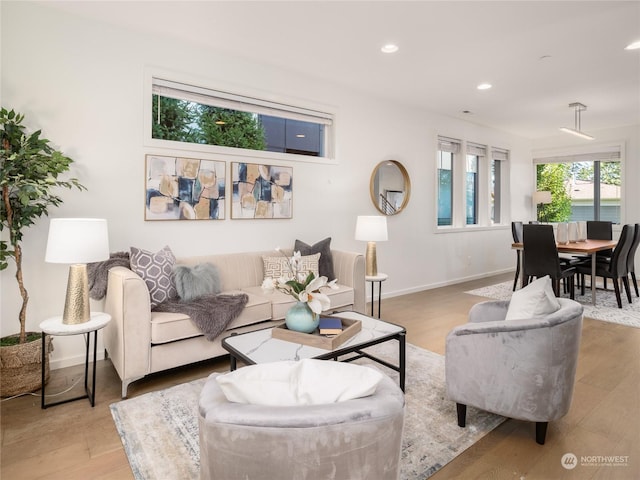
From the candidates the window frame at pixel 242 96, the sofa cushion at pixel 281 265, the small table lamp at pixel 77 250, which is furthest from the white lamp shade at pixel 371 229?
the small table lamp at pixel 77 250

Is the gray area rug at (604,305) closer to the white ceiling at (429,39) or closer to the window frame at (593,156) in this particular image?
the window frame at (593,156)

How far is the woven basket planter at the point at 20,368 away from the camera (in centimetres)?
235

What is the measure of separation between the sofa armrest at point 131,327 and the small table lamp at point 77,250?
190 mm

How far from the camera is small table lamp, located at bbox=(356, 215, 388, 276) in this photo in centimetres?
405

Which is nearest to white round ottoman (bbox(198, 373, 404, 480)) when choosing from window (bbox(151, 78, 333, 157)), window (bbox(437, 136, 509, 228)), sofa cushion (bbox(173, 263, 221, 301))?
sofa cushion (bbox(173, 263, 221, 301))

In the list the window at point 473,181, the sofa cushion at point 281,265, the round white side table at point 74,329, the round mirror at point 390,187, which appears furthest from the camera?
the window at point 473,181

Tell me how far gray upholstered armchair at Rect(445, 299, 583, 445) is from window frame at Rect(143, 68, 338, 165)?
271 centimetres

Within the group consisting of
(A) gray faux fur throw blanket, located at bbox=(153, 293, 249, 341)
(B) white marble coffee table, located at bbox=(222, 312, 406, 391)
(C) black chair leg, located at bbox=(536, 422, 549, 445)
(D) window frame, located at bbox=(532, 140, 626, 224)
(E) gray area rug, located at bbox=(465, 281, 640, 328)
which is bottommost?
(C) black chair leg, located at bbox=(536, 422, 549, 445)

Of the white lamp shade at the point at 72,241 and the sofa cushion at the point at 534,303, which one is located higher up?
the white lamp shade at the point at 72,241

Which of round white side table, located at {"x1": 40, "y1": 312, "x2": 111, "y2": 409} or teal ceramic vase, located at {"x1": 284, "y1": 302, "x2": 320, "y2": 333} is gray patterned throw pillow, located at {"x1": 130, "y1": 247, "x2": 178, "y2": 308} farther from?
teal ceramic vase, located at {"x1": 284, "y1": 302, "x2": 320, "y2": 333}

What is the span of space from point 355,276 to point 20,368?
263cm

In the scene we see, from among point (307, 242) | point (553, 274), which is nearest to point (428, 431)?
point (307, 242)

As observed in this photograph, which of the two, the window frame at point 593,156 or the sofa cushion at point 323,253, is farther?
the window frame at point 593,156

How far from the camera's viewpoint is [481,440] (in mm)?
1916
